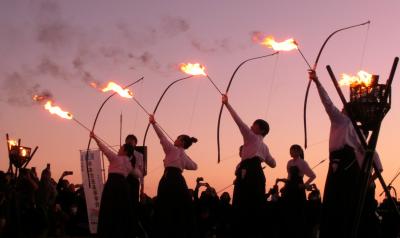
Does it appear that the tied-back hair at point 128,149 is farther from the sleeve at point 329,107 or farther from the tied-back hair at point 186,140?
the sleeve at point 329,107

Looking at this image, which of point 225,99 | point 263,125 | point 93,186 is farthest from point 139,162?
point 225,99

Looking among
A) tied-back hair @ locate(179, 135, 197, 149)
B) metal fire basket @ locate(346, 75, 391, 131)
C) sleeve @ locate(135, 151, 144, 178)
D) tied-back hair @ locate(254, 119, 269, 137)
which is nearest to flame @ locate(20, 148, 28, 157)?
sleeve @ locate(135, 151, 144, 178)

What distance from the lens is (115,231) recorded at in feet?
35.4

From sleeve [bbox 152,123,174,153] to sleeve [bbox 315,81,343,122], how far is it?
12.8ft

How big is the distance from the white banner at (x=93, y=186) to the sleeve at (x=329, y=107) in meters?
7.23

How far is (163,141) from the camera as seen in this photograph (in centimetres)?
1093

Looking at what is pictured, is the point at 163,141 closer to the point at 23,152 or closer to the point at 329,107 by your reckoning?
the point at 23,152

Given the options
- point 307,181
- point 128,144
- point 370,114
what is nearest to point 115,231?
point 128,144

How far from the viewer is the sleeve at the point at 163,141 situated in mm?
10883

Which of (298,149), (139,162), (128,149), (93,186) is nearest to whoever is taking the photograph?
(128,149)

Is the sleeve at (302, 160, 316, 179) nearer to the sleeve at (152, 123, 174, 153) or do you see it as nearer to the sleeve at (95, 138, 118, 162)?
the sleeve at (152, 123, 174, 153)

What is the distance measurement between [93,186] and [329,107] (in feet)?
24.4

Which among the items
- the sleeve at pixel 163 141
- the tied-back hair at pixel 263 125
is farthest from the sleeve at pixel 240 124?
the sleeve at pixel 163 141

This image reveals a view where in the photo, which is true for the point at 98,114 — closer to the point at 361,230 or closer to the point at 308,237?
the point at 308,237
